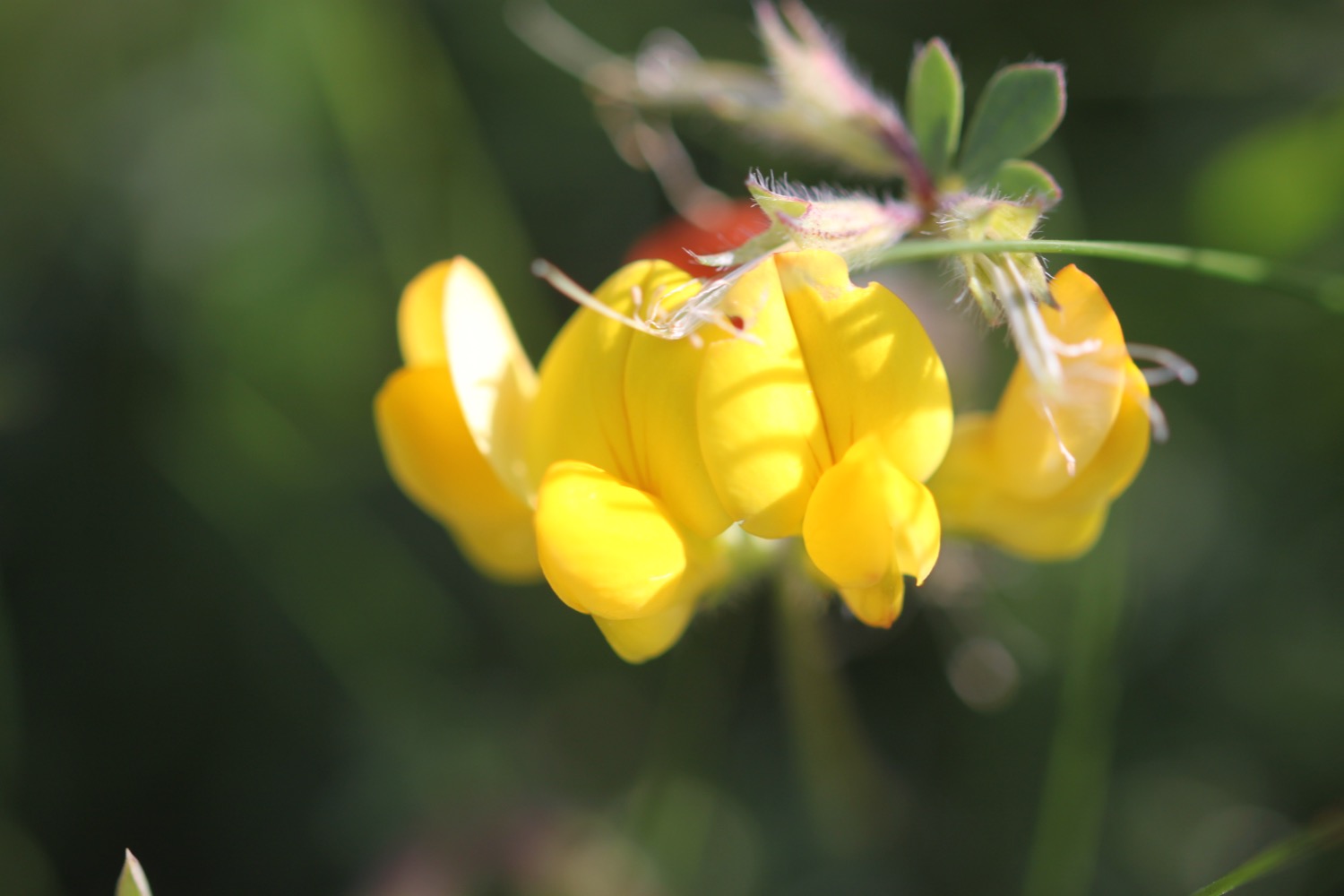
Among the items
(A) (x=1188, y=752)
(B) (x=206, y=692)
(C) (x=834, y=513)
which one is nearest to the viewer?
(C) (x=834, y=513)

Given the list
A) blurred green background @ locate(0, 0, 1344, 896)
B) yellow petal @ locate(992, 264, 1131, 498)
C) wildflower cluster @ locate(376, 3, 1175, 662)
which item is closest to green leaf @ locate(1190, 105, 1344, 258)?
blurred green background @ locate(0, 0, 1344, 896)

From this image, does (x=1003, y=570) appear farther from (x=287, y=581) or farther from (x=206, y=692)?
(x=206, y=692)

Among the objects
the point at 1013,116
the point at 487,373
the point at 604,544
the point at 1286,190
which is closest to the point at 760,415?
the point at 604,544

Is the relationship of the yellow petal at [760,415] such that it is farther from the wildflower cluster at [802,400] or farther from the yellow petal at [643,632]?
the yellow petal at [643,632]

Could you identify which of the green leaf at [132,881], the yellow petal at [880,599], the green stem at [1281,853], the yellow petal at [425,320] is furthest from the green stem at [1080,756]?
the green leaf at [132,881]

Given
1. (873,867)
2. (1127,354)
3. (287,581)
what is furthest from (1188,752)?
(287,581)
